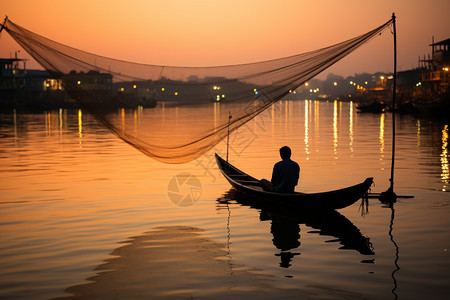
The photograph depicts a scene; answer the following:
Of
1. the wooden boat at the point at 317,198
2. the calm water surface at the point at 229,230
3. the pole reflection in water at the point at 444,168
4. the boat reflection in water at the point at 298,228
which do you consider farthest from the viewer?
the pole reflection in water at the point at 444,168

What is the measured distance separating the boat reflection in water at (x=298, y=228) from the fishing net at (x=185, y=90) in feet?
6.45

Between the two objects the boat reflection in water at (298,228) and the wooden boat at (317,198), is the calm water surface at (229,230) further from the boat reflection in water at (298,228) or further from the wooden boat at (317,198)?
the wooden boat at (317,198)

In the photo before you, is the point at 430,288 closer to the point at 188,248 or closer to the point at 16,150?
the point at 188,248

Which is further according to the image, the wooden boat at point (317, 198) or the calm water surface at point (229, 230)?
the wooden boat at point (317, 198)

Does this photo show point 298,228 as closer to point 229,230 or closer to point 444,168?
point 229,230

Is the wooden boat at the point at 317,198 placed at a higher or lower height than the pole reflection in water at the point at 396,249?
higher

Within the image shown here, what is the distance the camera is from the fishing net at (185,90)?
38.9 feet

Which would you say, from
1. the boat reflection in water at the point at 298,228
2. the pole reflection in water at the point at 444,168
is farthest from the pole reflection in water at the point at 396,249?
the pole reflection in water at the point at 444,168

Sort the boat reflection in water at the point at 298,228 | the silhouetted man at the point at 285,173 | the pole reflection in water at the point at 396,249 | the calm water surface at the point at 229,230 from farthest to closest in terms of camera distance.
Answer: the silhouetted man at the point at 285,173, the boat reflection in water at the point at 298,228, the calm water surface at the point at 229,230, the pole reflection in water at the point at 396,249

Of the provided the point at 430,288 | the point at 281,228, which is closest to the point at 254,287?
the point at 430,288

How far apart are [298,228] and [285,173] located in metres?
1.53

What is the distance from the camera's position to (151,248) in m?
9.49

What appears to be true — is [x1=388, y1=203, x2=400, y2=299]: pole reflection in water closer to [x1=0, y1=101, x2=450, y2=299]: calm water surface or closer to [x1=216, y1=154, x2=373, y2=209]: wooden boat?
[x1=0, y1=101, x2=450, y2=299]: calm water surface

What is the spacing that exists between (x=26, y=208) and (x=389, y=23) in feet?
31.2
